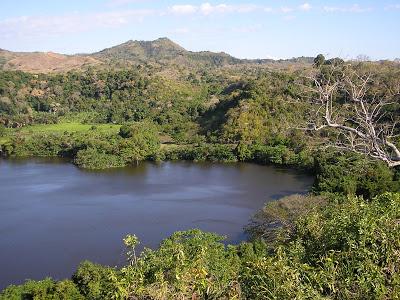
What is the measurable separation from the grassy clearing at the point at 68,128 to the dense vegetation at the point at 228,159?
0.15 m

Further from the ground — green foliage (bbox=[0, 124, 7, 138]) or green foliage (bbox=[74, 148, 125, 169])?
green foliage (bbox=[0, 124, 7, 138])

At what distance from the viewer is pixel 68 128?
5944cm

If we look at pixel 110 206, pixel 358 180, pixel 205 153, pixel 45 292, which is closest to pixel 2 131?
pixel 205 153

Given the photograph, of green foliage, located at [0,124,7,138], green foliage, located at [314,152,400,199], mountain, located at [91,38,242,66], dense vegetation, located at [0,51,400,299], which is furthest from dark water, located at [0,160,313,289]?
mountain, located at [91,38,242,66]

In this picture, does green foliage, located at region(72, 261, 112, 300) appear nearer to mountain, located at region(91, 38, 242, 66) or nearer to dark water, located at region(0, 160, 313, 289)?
dark water, located at region(0, 160, 313, 289)

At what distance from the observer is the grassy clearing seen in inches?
2256

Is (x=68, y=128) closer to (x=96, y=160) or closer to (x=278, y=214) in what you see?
(x=96, y=160)

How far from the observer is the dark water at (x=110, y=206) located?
22.4 meters

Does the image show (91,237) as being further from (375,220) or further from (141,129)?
(141,129)

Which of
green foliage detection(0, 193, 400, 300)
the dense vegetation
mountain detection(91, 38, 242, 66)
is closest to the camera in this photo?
green foliage detection(0, 193, 400, 300)

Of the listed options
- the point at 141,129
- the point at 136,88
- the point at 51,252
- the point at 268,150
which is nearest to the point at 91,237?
the point at 51,252

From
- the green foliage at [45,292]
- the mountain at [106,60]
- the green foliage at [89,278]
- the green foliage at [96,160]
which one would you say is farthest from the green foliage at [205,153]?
the mountain at [106,60]

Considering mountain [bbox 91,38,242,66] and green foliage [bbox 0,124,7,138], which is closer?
green foliage [bbox 0,124,7,138]

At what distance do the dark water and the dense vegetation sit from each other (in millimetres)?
3110
